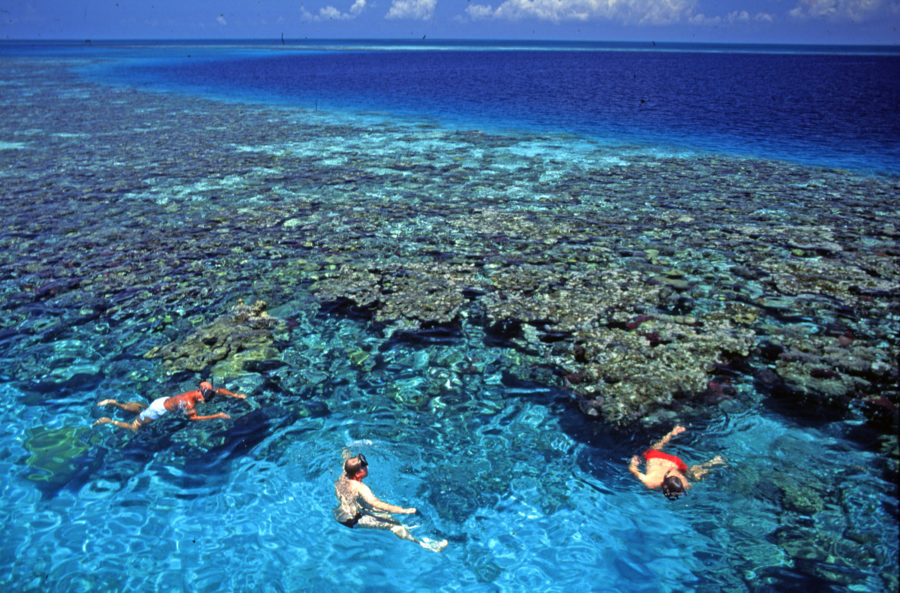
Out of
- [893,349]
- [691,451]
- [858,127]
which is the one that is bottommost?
[691,451]

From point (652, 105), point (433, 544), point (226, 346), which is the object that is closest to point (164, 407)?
point (226, 346)

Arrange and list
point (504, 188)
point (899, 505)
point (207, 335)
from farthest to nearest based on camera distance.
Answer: point (504, 188) → point (207, 335) → point (899, 505)

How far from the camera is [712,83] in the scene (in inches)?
3787

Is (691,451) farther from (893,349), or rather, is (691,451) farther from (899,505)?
(893,349)

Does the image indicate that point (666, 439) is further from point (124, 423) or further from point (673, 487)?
point (124, 423)

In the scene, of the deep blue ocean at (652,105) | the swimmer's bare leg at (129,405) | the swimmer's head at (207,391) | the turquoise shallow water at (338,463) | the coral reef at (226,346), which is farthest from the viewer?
the deep blue ocean at (652,105)

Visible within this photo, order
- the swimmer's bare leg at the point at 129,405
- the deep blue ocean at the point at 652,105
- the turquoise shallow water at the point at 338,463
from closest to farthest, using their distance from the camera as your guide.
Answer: the turquoise shallow water at the point at 338,463 < the swimmer's bare leg at the point at 129,405 < the deep blue ocean at the point at 652,105

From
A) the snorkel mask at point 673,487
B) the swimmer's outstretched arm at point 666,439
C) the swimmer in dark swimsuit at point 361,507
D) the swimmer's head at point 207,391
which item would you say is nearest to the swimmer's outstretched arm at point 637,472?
the snorkel mask at point 673,487

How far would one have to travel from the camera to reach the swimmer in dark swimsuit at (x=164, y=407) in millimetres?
11221

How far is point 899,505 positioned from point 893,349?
5.35 meters

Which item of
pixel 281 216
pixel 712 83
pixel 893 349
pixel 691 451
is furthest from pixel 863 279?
pixel 712 83

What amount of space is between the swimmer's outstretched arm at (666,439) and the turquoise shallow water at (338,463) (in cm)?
16

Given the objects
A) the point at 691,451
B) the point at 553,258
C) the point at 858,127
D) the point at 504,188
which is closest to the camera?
the point at 691,451

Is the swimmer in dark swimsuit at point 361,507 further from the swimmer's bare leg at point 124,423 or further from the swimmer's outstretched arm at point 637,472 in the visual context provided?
the swimmer's bare leg at point 124,423
